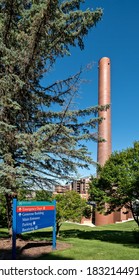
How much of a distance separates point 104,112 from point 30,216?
2867 centimetres

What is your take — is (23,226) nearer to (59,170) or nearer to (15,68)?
(59,170)

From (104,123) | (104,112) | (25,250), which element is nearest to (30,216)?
Result: (25,250)

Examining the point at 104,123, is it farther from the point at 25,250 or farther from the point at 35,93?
the point at 25,250

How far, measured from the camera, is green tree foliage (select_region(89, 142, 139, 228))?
599 inches

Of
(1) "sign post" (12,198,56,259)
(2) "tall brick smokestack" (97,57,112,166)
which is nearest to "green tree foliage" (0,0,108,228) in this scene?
(1) "sign post" (12,198,56,259)

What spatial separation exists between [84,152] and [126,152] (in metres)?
5.75

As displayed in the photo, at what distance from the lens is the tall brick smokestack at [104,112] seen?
35.4m

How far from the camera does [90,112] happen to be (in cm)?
1261

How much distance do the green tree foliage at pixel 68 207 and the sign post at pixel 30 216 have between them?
507cm

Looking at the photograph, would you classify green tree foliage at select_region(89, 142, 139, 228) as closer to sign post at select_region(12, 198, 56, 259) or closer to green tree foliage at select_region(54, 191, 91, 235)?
green tree foliage at select_region(54, 191, 91, 235)

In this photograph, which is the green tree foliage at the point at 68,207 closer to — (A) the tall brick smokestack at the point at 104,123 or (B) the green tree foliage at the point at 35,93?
(B) the green tree foliage at the point at 35,93

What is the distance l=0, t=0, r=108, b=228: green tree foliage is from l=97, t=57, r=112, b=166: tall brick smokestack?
2204cm

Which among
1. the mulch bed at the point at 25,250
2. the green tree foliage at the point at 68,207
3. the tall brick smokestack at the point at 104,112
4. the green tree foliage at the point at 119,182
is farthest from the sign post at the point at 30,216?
the tall brick smokestack at the point at 104,112

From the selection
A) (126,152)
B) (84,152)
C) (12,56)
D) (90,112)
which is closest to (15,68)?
(12,56)
